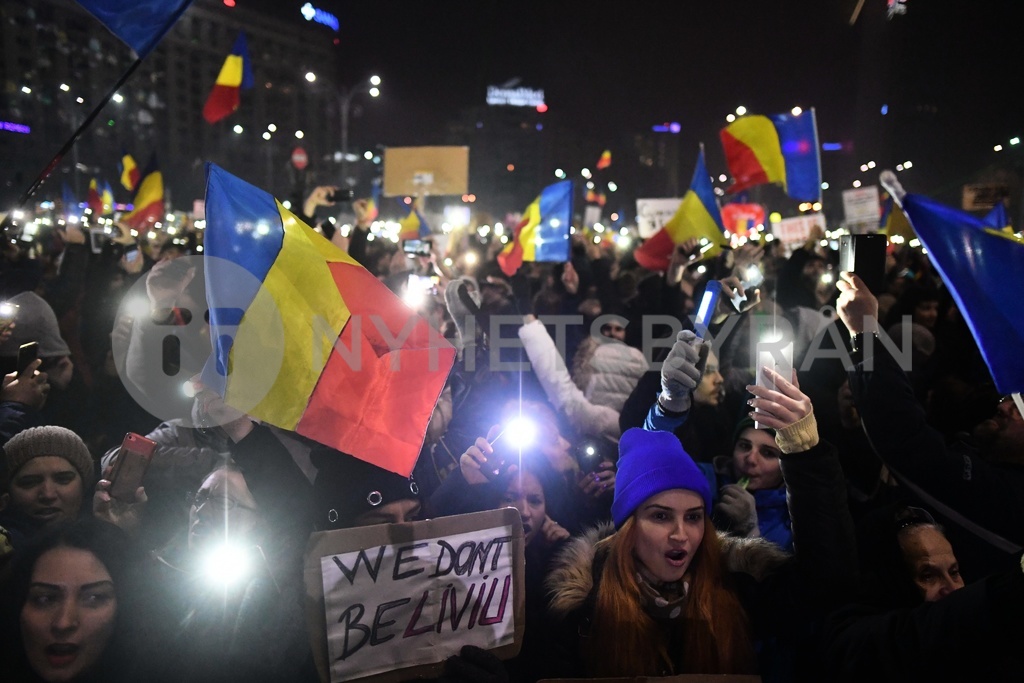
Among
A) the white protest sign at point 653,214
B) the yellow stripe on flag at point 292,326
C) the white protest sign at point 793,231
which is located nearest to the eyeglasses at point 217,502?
the yellow stripe on flag at point 292,326

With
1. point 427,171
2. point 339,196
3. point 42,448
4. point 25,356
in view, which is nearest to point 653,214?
point 427,171

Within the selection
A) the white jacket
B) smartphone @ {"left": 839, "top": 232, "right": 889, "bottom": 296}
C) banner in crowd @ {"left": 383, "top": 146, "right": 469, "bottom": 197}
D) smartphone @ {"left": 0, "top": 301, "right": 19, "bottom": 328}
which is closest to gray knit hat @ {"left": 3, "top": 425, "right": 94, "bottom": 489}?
smartphone @ {"left": 0, "top": 301, "right": 19, "bottom": 328}

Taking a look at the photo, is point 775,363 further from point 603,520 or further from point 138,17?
point 138,17

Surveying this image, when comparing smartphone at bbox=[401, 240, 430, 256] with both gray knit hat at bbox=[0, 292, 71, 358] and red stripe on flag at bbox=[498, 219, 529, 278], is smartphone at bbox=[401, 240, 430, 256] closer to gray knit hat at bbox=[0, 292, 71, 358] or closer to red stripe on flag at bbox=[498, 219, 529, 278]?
red stripe on flag at bbox=[498, 219, 529, 278]

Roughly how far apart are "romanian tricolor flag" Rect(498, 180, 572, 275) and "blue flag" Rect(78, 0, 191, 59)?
514 centimetres

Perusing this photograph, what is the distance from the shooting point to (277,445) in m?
3.68

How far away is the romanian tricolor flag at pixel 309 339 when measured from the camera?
2875 millimetres

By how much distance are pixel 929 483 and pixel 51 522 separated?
11.4ft

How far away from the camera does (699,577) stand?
266 cm

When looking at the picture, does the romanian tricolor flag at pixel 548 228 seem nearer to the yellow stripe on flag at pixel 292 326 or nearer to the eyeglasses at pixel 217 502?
the yellow stripe on flag at pixel 292 326

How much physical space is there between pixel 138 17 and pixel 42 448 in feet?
7.08

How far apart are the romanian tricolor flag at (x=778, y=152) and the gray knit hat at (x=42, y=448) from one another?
343 inches

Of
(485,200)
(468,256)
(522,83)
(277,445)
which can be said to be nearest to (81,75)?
(485,200)

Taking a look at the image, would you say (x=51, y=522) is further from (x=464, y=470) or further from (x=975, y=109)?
(x=975, y=109)
